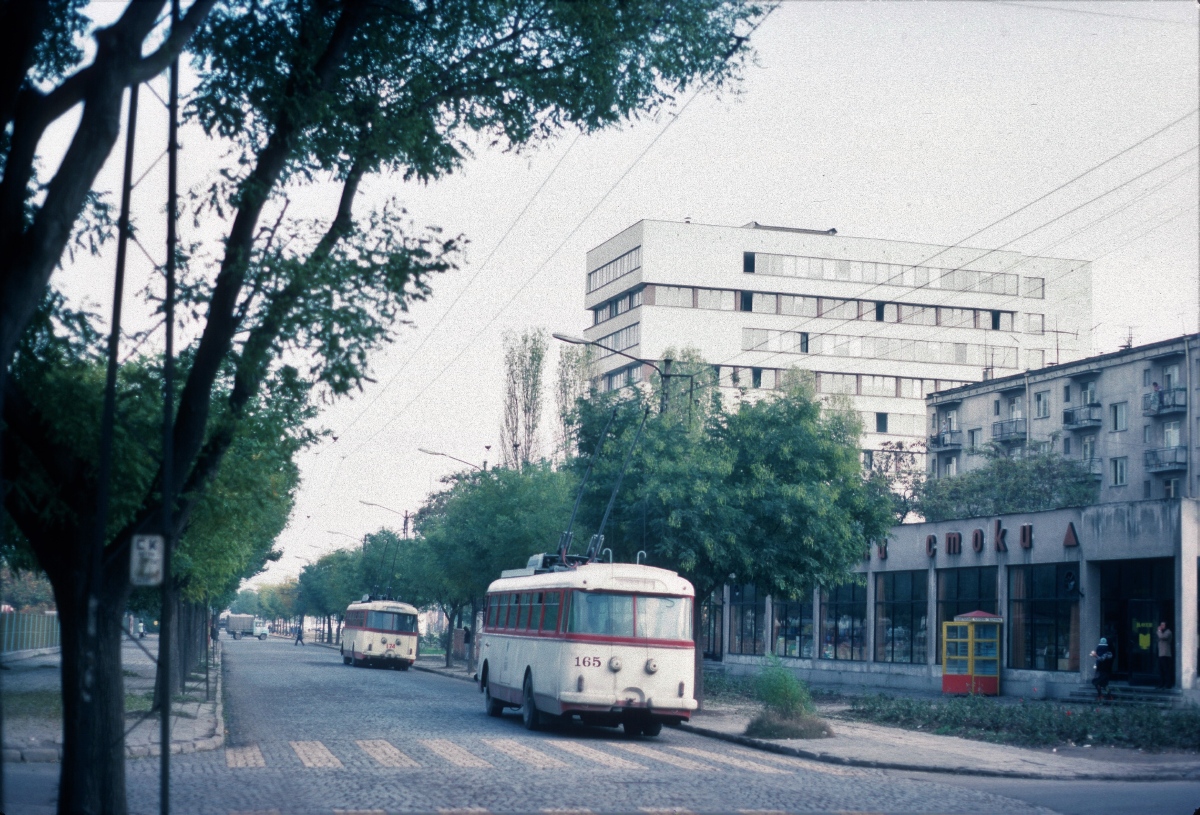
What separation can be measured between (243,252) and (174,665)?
2973cm

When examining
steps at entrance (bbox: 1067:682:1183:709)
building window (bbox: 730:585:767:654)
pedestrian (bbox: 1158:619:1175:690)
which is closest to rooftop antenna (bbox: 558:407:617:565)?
steps at entrance (bbox: 1067:682:1183:709)

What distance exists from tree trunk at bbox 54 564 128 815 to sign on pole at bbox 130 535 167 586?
531mm

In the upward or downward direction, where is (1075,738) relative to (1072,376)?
downward

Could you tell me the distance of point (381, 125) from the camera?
499 inches

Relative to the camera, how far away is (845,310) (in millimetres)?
97438

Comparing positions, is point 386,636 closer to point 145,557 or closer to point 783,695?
point 783,695

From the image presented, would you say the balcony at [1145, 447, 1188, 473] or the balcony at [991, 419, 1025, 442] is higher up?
the balcony at [991, 419, 1025, 442]

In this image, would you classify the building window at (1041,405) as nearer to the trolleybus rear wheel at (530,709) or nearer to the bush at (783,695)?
the bush at (783,695)

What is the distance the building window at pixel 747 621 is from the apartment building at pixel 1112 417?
19.2 meters

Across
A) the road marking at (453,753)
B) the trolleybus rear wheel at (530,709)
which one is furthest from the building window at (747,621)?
the road marking at (453,753)

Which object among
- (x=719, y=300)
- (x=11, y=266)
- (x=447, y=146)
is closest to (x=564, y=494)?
(x=447, y=146)

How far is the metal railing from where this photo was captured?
159 feet

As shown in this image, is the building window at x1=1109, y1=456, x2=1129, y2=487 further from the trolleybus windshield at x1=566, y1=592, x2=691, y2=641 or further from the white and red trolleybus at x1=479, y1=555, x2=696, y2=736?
the trolleybus windshield at x1=566, y1=592, x2=691, y2=641

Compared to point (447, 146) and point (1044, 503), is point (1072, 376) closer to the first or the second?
point (1044, 503)
